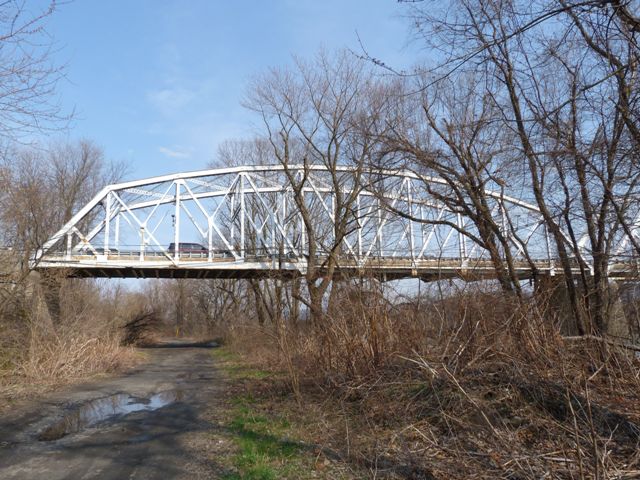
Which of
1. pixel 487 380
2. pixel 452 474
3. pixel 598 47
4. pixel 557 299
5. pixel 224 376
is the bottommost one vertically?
pixel 224 376

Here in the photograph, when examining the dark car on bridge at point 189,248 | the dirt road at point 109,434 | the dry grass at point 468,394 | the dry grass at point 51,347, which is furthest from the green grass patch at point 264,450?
the dark car on bridge at point 189,248

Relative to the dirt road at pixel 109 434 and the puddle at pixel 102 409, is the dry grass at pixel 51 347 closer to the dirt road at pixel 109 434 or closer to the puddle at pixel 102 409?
the dirt road at pixel 109 434

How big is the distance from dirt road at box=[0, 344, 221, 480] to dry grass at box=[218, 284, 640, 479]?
6.33ft

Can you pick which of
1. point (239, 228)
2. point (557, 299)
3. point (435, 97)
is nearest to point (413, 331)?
point (557, 299)

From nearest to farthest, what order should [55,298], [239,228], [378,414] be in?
[378,414] < [55,298] < [239,228]

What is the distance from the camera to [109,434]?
8.78m

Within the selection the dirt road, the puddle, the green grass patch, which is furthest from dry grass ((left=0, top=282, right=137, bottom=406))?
the green grass patch

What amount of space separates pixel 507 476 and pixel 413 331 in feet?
13.9

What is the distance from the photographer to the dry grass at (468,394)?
5219mm

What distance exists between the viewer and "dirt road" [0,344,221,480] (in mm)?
6602

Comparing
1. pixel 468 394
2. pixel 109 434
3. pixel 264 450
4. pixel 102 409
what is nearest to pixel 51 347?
pixel 102 409

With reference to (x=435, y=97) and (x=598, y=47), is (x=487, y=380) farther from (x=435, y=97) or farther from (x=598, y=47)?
(x=435, y=97)

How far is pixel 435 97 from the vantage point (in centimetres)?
1374

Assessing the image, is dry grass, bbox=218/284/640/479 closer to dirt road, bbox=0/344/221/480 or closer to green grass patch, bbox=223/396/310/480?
green grass patch, bbox=223/396/310/480
